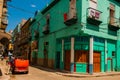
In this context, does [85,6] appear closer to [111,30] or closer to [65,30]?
[65,30]

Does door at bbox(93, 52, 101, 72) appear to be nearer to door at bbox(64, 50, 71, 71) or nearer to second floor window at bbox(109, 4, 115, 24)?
door at bbox(64, 50, 71, 71)

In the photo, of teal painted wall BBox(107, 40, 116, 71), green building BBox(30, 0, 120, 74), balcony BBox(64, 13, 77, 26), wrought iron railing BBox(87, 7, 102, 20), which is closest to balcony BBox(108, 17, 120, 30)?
green building BBox(30, 0, 120, 74)

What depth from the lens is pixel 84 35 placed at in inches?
807


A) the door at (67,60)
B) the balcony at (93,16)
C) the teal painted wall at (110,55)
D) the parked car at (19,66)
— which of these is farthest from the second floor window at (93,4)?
the parked car at (19,66)

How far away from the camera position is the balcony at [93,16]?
19734 millimetres

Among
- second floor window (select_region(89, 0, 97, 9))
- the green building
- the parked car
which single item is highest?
second floor window (select_region(89, 0, 97, 9))

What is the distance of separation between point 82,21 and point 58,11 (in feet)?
20.2

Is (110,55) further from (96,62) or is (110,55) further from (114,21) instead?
(114,21)

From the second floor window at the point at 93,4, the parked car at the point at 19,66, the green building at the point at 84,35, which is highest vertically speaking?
the second floor window at the point at 93,4

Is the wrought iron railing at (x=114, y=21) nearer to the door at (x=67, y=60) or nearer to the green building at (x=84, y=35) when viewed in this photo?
the green building at (x=84, y=35)

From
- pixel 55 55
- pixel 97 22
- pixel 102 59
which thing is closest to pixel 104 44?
pixel 102 59

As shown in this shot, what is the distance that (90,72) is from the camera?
19.8m

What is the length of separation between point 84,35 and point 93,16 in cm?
219

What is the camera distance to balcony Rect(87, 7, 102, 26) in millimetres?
19734
